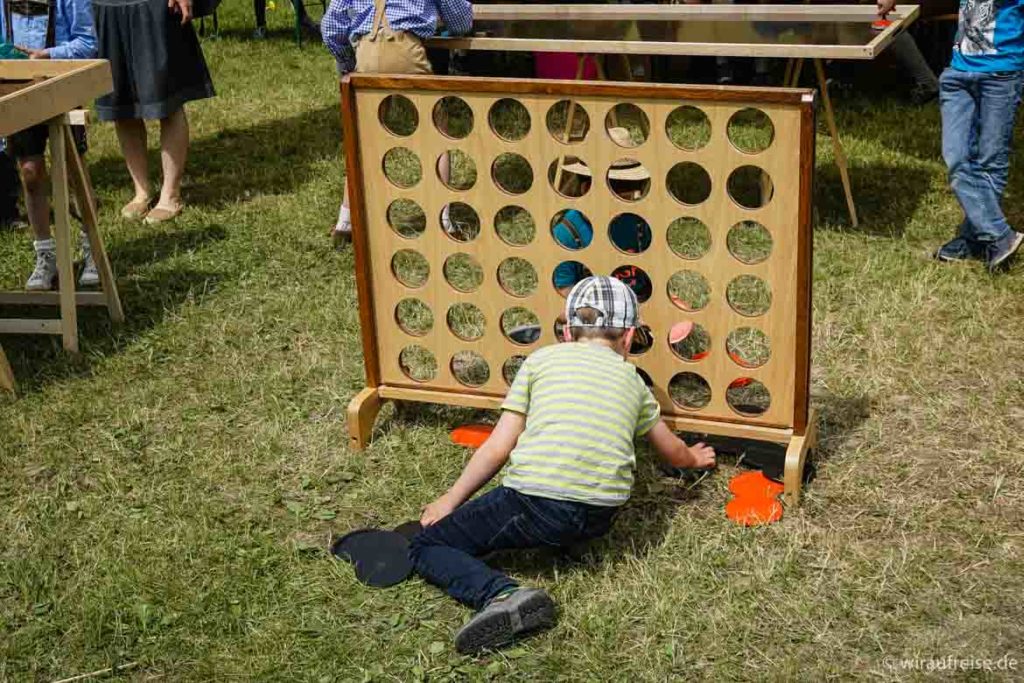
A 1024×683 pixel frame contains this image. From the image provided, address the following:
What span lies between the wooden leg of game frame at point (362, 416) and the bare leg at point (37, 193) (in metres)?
2.34

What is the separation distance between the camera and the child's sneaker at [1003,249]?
5.46 m

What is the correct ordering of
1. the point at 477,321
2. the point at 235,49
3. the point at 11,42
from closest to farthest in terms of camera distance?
the point at 477,321
the point at 11,42
the point at 235,49

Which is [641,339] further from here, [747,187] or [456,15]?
[747,187]

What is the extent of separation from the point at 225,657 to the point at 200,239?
370 centimetres

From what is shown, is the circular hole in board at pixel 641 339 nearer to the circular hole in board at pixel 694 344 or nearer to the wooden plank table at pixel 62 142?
the circular hole in board at pixel 694 344

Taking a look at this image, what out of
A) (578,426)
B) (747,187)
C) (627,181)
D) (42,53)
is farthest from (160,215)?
(578,426)

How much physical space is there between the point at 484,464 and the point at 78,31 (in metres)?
3.90

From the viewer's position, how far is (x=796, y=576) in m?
3.46

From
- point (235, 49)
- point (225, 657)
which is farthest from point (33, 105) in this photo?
point (235, 49)

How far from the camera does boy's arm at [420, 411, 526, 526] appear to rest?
11.9ft

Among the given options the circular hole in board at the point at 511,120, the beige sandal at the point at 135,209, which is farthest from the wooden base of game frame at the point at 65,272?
the circular hole in board at the point at 511,120

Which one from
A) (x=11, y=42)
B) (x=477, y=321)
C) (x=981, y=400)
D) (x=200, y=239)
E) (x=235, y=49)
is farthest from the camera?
(x=235, y=49)

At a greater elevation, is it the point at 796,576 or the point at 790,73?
the point at 790,73

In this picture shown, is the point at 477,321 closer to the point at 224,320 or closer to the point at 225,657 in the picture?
the point at 224,320
